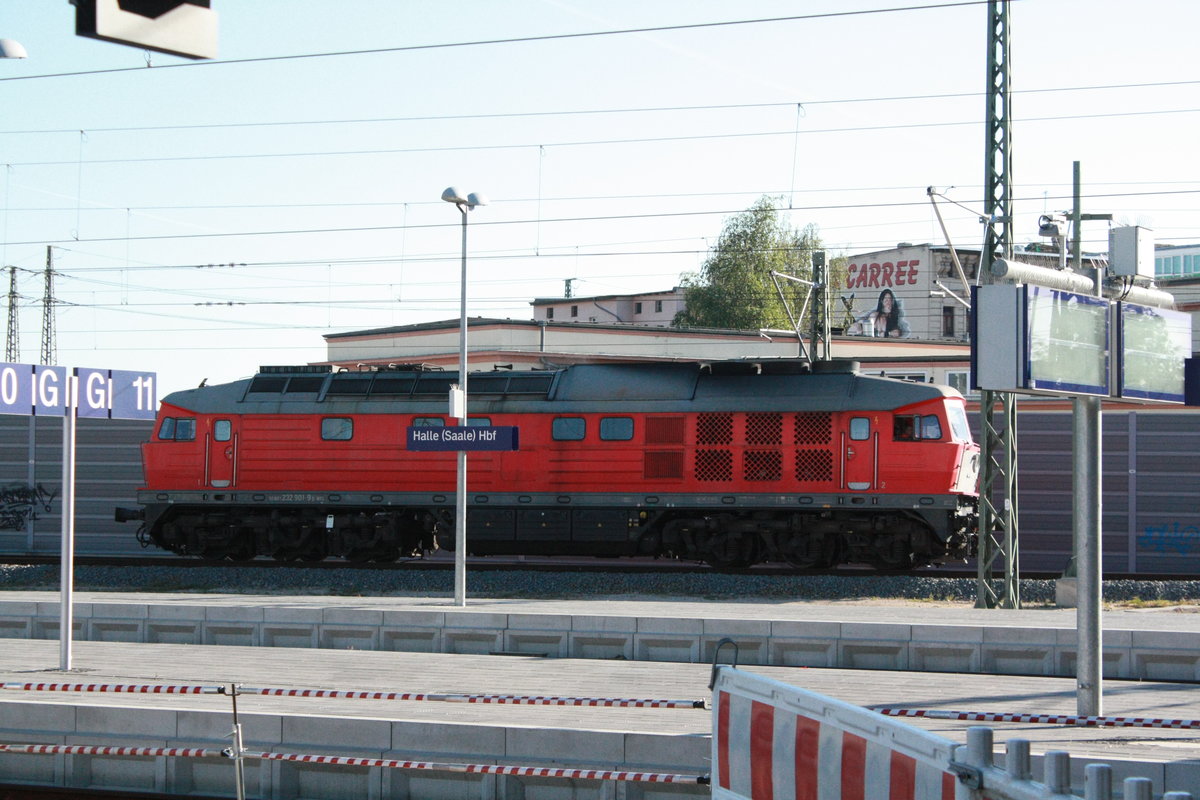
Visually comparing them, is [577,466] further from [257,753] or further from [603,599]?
[257,753]

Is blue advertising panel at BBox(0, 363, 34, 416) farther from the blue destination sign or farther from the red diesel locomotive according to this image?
the red diesel locomotive

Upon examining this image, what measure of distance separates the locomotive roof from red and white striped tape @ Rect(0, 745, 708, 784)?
50.6ft

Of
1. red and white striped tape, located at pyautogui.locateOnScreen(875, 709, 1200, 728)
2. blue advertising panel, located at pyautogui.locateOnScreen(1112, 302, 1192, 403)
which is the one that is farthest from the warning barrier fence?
blue advertising panel, located at pyautogui.locateOnScreen(1112, 302, 1192, 403)

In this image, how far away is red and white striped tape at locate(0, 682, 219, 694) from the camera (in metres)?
11.7

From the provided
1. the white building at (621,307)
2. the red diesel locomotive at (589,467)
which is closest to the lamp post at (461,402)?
the red diesel locomotive at (589,467)

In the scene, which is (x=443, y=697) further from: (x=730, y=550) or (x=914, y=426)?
(x=914, y=426)

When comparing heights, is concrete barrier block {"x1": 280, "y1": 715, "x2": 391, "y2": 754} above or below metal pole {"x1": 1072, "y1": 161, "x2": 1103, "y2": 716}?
below

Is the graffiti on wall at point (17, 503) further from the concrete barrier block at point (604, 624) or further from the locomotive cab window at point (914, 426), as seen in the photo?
the locomotive cab window at point (914, 426)

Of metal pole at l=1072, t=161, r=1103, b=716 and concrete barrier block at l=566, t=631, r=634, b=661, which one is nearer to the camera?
metal pole at l=1072, t=161, r=1103, b=716

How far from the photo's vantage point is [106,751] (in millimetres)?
10750

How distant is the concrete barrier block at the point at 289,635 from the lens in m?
16.3

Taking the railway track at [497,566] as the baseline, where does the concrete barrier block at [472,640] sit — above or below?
above

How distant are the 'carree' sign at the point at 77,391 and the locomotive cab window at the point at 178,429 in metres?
12.5

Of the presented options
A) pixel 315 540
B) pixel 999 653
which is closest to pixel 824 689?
pixel 999 653
